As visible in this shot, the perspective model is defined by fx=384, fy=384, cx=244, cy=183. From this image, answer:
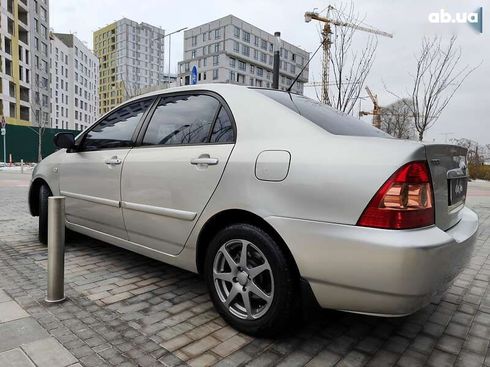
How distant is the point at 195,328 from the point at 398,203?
150cm

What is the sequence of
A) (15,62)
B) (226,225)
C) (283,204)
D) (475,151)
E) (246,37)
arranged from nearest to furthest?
1. (283,204)
2. (226,225)
3. (475,151)
4. (15,62)
5. (246,37)

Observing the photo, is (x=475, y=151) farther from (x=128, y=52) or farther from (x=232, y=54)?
(x=128, y=52)

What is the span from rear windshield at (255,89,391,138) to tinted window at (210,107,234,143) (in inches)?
12.1

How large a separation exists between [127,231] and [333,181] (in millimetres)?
1961

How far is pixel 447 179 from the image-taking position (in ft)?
7.14

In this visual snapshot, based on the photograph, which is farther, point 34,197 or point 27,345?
point 34,197

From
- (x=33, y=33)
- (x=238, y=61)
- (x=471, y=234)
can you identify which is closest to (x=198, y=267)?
(x=471, y=234)

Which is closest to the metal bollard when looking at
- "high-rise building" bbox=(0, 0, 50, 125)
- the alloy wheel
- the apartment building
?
the alloy wheel

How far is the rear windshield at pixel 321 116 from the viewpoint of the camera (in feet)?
8.00

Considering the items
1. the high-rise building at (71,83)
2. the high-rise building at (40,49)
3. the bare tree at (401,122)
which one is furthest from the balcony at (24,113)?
the bare tree at (401,122)

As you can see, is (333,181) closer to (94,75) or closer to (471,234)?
(471,234)

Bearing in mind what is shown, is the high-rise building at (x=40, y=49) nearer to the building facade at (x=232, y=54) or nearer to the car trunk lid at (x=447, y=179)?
the building facade at (x=232, y=54)

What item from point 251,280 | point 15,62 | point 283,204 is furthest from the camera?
point 15,62

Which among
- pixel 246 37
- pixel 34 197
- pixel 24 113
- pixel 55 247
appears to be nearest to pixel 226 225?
pixel 55 247
